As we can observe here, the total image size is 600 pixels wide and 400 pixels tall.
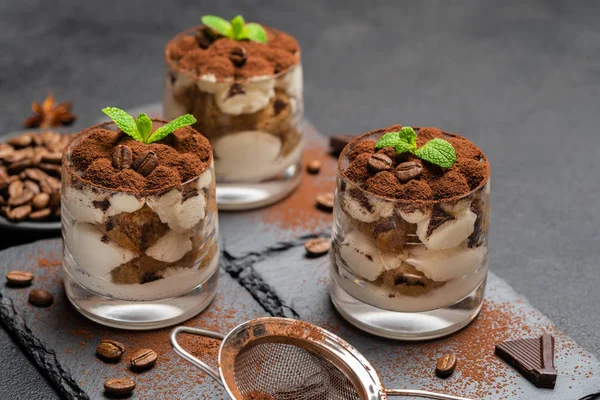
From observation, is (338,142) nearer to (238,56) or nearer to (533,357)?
(238,56)

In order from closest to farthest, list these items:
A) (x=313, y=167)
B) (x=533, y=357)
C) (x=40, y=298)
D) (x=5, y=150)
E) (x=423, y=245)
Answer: (x=423, y=245) → (x=533, y=357) → (x=40, y=298) → (x=5, y=150) → (x=313, y=167)

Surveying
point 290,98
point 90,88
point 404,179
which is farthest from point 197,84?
point 90,88

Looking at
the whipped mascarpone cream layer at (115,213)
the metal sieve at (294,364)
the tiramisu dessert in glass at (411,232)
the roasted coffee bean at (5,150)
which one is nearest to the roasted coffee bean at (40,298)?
the whipped mascarpone cream layer at (115,213)

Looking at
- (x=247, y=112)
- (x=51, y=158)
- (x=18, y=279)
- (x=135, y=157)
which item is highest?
(x=135, y=157)

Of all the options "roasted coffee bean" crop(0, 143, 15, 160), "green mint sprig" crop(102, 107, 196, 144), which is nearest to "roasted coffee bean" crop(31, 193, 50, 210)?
"roasted coffee bean" crop(0, 143, 15, 160)

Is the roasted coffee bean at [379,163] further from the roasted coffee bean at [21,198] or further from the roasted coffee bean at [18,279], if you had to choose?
the roasted coffee bean at [21,198]

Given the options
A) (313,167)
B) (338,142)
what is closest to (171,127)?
(313,167)

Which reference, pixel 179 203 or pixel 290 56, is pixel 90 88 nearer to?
→ pixel 290 56
